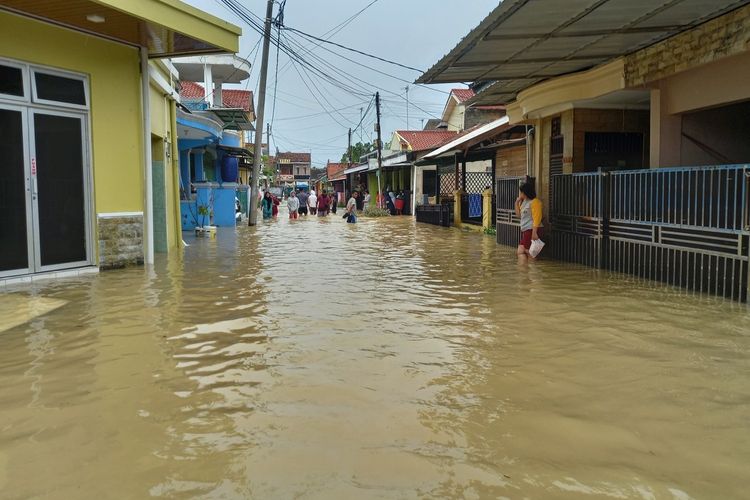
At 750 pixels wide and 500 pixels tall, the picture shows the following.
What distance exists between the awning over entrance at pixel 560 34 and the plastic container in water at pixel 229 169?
626 inches

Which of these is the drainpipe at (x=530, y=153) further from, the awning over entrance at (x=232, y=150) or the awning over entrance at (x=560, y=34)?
the awning over entrance at (x=232, y=150)

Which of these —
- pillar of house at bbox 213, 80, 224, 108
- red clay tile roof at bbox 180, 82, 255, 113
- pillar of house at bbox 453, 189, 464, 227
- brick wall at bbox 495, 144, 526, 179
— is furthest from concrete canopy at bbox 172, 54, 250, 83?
brick wall at bbox 495, 144, 526, 179

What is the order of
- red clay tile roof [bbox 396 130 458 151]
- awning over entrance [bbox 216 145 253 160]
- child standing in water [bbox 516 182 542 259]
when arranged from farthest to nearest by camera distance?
red clay tile roof [bbox 396 130 458 151] → awning over entrance [bbox 216 145 253 160] → child standing in water [bbox 516 182 542 259]

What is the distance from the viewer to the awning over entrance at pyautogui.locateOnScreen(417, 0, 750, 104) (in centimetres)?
747

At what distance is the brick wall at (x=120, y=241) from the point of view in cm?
980

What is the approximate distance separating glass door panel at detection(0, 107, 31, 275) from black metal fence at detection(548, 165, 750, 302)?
8.55 metres

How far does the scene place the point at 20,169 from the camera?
843 centimetres

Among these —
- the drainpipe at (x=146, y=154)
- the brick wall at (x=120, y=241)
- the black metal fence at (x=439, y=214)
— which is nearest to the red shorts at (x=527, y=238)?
the drainpipe at (x=146, y=154)

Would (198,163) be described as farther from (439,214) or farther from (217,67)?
(439,214)

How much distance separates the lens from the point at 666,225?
8484 millimetres

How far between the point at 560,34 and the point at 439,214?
1580 centimetres

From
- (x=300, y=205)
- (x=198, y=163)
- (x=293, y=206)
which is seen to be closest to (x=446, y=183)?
(x=293, y=206)

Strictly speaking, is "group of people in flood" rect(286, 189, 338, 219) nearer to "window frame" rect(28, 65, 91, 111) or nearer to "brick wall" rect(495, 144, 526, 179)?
"brick wall" rect(495, 144, 526, 179)

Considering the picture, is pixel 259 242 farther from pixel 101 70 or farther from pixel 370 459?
pixel 370 459
